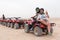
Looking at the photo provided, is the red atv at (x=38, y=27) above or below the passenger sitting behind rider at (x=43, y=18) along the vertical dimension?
below

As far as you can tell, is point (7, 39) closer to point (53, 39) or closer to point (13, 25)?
point (53, 39)

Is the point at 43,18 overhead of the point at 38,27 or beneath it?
overhead

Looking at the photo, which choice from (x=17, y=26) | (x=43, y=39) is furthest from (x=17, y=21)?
(x=43, y=39)

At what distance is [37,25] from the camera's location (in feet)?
40.6

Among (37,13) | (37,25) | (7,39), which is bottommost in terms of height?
(7,39)

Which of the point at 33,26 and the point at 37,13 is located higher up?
the point at 37,13

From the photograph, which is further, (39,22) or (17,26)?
(17,26)

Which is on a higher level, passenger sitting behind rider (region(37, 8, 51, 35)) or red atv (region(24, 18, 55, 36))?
passenger sitting behind rider (region(37, 8, 51, 35))

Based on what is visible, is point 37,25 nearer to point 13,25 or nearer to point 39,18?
point 39,18

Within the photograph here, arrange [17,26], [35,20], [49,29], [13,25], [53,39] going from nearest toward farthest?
[53,39] < [49,29] < [35,20] < [17,26] < [13,25]

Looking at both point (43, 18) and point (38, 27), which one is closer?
point (38, 27)

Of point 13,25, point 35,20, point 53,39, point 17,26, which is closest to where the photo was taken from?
point 53,39

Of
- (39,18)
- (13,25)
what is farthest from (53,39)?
(13,25)

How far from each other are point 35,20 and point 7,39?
114 inches
